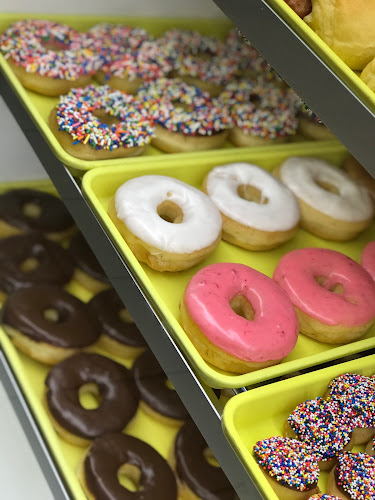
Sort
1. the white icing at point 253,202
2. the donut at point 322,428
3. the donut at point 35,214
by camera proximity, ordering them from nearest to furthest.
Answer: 1. the donut at point 322,428
2. the white icing at point 253,202
3. the donut at point 35,214

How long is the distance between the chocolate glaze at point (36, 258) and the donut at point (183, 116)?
0.46 meters

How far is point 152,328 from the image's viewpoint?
122 centimetres

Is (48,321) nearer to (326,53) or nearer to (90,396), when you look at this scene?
(90,396)

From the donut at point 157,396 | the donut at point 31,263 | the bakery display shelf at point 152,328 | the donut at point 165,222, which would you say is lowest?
the donut at point 31,263

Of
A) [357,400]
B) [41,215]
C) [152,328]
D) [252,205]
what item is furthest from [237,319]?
[41,215]

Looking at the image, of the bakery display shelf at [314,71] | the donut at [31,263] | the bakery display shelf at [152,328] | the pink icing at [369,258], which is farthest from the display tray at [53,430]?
the bakery display shelf at [314,71]

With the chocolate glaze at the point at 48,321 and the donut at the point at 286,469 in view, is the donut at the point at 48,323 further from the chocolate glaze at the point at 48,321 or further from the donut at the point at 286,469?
the donut at the point at 286,469

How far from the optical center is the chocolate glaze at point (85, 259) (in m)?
1.82

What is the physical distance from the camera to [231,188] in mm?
1534

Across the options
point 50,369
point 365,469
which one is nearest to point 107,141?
point 50,369

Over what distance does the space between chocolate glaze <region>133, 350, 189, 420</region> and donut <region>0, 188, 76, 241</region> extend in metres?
0.54

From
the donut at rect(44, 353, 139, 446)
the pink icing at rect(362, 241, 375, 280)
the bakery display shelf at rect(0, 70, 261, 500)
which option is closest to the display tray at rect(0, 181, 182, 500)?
the donut at rect(44, 353, 139, 446)

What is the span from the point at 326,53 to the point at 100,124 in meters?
0.72

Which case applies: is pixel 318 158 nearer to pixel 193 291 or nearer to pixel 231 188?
pixel 231 188
